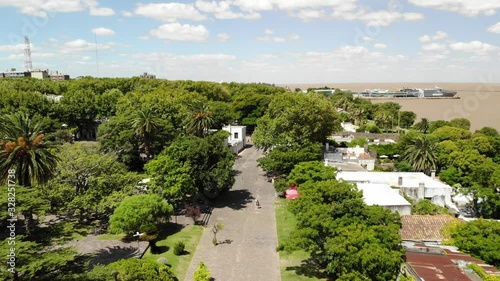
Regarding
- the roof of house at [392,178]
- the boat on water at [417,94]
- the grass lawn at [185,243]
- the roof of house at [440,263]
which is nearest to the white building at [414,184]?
the roof of house at [392,178]

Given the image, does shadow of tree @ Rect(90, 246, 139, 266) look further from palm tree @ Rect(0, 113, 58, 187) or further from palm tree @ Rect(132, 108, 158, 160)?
palm tree @ Rect(132, 108, 158, 160)

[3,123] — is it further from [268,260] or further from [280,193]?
[280,193]

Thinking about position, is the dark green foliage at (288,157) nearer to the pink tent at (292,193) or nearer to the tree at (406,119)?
the pink tent at (292,193)

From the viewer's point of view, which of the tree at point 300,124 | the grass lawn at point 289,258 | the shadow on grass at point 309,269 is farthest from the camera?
the tree at point 300,124

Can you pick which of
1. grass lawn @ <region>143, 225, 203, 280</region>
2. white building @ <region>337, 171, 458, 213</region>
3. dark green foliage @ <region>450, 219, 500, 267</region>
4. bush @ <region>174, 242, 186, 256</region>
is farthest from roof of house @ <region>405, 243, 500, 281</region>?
bush @ <region>174, 242, 186, 256</region>

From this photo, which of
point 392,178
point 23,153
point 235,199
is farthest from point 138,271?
point 392,178

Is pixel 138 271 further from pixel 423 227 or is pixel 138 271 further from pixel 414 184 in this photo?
pixel 414 184

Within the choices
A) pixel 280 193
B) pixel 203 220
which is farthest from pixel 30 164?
pixel 280 193
